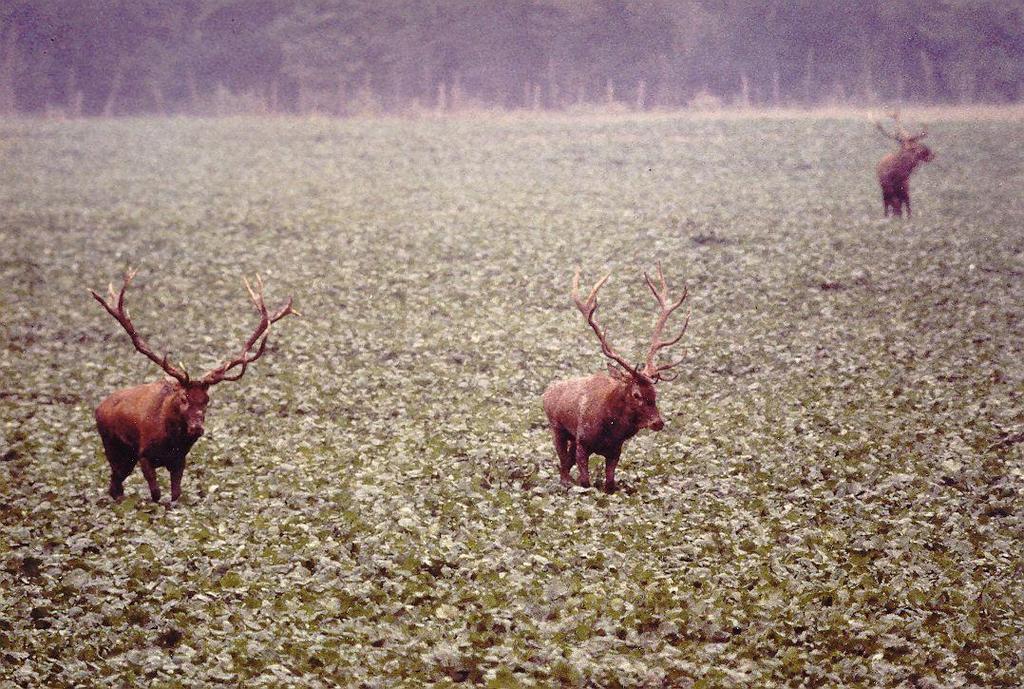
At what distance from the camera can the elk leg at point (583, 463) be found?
13.1 metres

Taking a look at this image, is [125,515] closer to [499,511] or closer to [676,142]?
[499,511]

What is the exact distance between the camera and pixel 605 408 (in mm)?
12609

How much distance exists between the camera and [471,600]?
11.4m

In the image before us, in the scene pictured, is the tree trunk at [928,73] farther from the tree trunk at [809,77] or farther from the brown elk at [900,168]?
the brown elk at [900,168]

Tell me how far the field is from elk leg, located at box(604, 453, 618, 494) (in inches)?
10.0

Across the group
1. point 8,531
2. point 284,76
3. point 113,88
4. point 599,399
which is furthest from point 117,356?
point 113,88

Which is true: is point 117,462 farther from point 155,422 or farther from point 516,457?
point 516,457

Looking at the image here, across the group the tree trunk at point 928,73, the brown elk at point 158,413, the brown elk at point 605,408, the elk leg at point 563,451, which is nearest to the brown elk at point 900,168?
the brown elk at point 605,408

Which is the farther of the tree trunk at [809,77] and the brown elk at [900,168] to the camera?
the tree trunk at [809,77]

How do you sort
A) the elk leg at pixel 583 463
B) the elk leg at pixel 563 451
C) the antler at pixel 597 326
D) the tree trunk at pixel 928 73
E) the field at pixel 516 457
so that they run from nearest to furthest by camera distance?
the field at pixel 516 457
the antler at pixel 597 326
the elk leg at pixel 583 463
the elk leg at pixel 563 451
the tree trunk at pixel 928 73

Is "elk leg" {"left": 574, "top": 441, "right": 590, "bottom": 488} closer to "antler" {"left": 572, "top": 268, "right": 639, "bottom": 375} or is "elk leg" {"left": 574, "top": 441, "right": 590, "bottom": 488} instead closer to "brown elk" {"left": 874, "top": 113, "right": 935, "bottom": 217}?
"antler" {"left": 572, "top": 268, "right": 639, "bottom": 375}

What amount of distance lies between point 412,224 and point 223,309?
1022 cm

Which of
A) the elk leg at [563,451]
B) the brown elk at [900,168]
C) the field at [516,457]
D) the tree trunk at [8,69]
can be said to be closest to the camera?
the field at [516,457]

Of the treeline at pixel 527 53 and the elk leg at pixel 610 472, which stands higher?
the treeline at pixel 527 53
